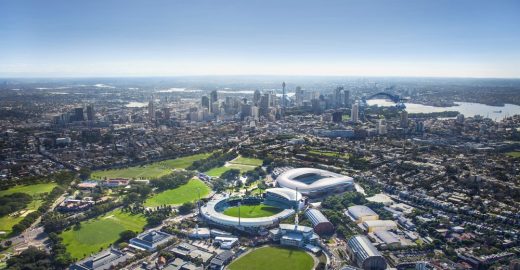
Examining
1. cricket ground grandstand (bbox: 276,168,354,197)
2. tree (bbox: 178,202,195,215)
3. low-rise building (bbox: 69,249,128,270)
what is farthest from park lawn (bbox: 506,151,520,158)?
low-rise building (bbox: 69,249,128,270)

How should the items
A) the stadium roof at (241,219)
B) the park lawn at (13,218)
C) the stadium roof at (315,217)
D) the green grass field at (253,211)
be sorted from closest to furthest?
the stadium roof at (315,217), the stadium roof at (241,219), the park lawn at (13,218), the green grass field at (253,211)

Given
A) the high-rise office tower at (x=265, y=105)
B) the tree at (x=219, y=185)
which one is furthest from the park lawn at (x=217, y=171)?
the high-rise office tower at (x=265, y=105)

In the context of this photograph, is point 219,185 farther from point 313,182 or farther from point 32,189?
point 32,189

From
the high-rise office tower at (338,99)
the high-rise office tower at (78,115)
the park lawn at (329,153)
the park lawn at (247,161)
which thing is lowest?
the park lawn at (247,161)

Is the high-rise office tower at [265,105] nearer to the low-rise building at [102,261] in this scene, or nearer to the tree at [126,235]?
the tree at [126,235]

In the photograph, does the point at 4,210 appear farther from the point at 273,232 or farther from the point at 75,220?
the point at 273,232
